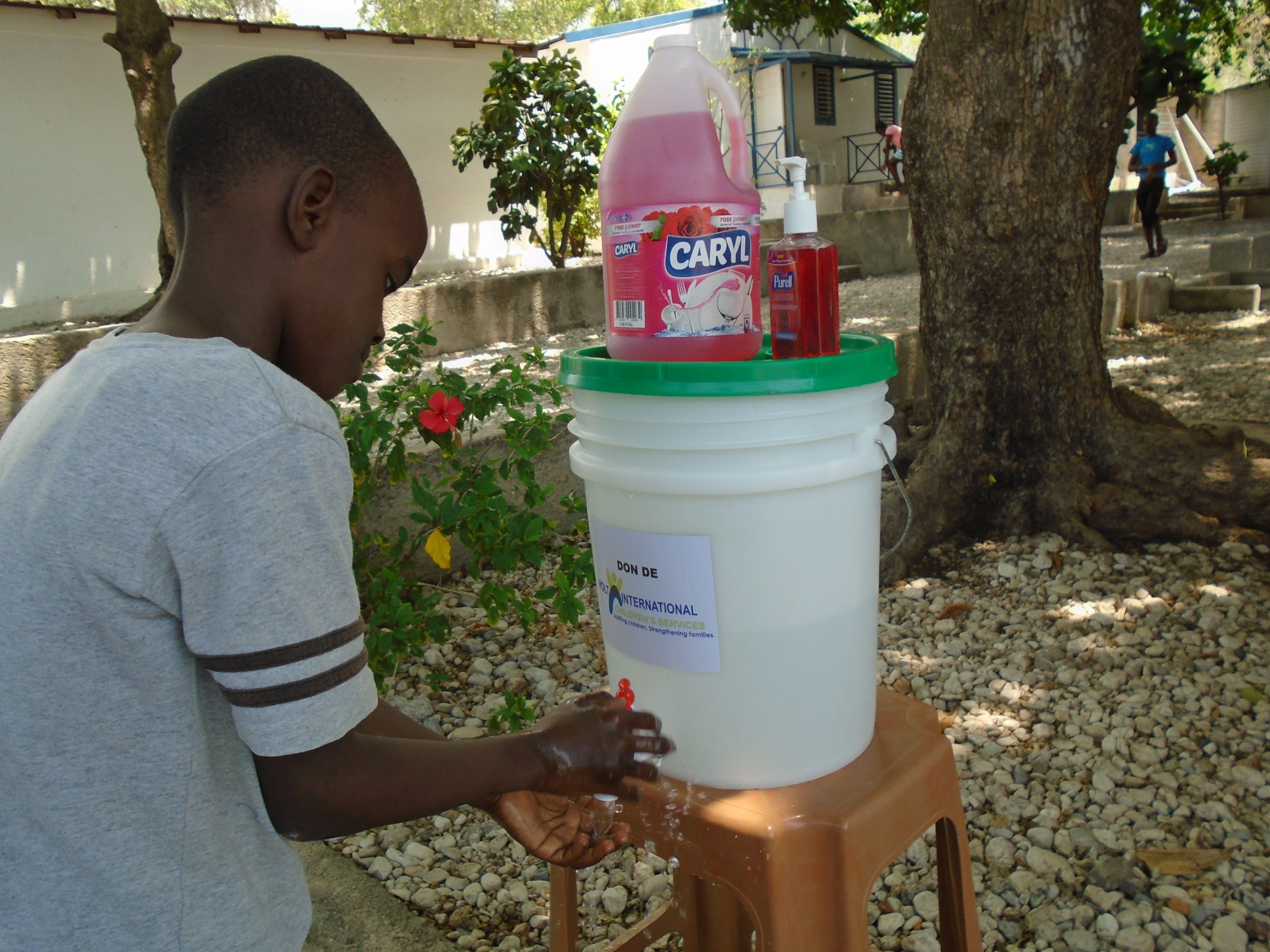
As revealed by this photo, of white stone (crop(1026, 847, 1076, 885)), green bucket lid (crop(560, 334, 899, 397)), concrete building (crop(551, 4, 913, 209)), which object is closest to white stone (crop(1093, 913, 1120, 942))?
white stone (crop(1026, 847, 1076, 885))

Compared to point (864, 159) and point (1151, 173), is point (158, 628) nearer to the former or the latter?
point (1151, 173)

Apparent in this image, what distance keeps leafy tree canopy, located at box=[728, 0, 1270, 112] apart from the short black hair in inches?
264

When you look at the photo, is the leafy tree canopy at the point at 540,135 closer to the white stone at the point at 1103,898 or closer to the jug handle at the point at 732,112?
the jug handle at the point at 732,112

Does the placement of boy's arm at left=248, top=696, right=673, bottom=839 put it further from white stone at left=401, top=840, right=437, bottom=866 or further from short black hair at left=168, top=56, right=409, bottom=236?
white stone at left=401, top=840, right=437, bottom=866

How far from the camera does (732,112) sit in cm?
150

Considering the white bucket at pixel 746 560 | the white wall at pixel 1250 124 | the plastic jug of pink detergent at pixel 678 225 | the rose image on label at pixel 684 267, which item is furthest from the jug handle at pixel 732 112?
the white wall at pixel 1250 124

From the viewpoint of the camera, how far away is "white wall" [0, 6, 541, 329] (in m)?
7.70

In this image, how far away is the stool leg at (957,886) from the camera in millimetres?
1436

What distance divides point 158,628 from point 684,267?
0.79 metres

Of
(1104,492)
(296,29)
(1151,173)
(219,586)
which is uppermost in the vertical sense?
(296,29)

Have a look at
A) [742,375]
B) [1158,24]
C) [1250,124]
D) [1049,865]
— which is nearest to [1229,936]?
[1049,865]

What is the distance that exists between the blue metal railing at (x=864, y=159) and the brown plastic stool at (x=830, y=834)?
54.2 ft

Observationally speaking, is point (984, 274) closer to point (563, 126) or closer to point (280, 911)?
point (280, 911)

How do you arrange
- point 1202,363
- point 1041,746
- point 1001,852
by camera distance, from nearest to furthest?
point 1001,852
point 1041,746
point 1202,363
